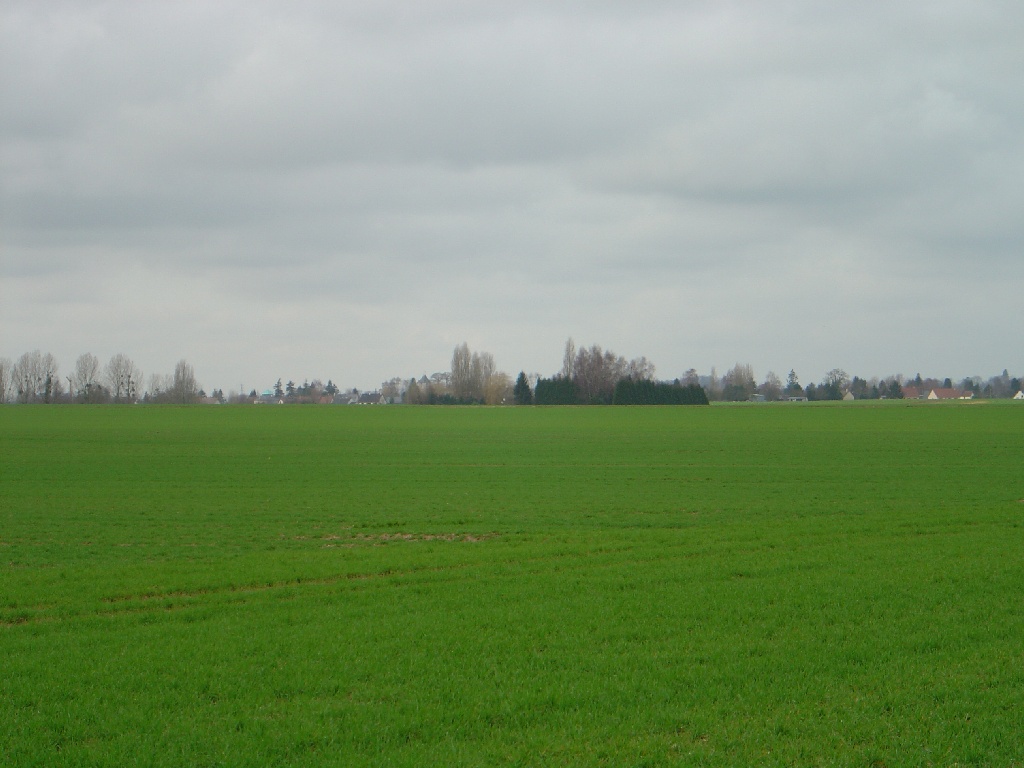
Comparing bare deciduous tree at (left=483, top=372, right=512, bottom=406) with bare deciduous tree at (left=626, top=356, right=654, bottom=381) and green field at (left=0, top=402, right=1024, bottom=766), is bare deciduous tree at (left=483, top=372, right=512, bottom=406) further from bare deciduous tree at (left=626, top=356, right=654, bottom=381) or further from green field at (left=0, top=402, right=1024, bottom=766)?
green field at (left=0, top=402, right=1024, bottom=766)

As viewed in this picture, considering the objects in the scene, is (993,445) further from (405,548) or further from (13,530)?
(13,530)

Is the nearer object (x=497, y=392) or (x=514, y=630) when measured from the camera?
(x=514, y=630)

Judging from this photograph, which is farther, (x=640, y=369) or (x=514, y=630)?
(x=640, y=369)

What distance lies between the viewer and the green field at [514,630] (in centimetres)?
737

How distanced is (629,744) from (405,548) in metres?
11.7

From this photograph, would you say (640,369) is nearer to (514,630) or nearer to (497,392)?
(497,392)

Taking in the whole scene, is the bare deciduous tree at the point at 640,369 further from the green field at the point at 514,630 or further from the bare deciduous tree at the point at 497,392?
the green field at the point at 514,630

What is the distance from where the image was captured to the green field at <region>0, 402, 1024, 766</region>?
737cm

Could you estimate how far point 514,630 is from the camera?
10.8 metres

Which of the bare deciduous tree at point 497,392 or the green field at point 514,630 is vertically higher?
the bare deciduous tree at point 497,392

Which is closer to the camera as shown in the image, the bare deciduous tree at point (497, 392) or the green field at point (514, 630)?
the green field at point (514, 630)

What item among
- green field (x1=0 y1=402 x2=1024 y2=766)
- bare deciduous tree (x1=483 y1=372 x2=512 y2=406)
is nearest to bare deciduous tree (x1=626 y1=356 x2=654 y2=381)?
bare deciduous tree (x1=483 y1=372 x2=512 y2=406)

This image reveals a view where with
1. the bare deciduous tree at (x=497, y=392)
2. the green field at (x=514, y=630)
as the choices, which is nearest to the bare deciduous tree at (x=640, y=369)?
the bare deciduous tree at (x=497, y=392)

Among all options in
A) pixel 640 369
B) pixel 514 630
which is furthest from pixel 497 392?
pixel 514 630
